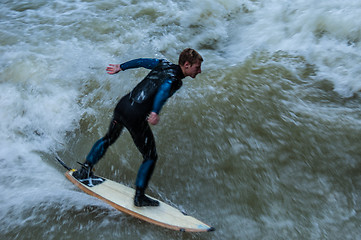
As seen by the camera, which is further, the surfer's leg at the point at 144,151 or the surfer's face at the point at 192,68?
the surfer's leg at the point at 144,151

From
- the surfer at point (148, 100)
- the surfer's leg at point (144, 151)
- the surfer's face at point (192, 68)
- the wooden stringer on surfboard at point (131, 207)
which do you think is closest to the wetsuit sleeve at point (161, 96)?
the surfer at point (148, 100)


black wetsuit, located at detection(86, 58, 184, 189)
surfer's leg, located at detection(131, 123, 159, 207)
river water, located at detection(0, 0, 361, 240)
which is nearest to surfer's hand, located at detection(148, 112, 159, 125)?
black wetsuit, located at detection(86, 58, 184, 189)

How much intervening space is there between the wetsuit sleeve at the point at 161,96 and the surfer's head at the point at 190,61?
0.66 feet

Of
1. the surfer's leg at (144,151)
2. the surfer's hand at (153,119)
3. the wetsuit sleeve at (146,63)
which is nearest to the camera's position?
the surfer's hand at (153,119)

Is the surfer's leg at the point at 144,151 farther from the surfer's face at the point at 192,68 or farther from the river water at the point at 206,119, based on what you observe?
the surfer's face at the point at 192,68

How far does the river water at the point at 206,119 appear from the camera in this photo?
315 centimetres

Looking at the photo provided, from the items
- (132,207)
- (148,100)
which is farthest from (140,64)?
(132,207)

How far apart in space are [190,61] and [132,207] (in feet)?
4.85

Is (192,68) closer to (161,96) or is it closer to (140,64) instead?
(161,96)

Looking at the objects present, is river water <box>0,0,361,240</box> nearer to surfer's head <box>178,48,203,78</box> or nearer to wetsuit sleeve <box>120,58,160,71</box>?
wetsuit sleeve <box>120,58,160,71</box>

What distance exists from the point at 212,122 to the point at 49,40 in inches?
147

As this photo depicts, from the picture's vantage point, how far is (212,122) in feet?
13.8

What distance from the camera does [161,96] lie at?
106 inches

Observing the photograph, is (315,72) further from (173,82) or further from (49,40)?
(49,40)
